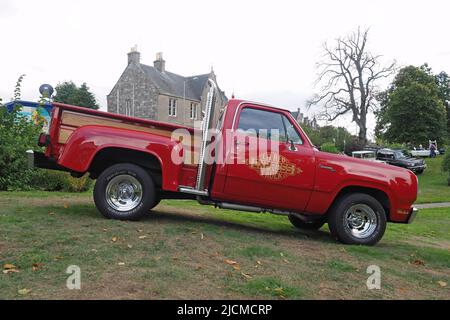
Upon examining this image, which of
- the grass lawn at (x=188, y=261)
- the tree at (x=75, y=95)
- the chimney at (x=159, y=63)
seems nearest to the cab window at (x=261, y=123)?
the grass lawn at (x=188, y=261)

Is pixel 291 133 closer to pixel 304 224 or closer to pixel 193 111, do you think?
pixel 304 224

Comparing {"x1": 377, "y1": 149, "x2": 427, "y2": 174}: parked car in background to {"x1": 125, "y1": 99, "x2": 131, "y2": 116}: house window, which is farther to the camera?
{"x1": 125, "y1": 99, "x2": 131, "y2": 116}: house window

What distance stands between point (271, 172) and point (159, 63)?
46467 mm

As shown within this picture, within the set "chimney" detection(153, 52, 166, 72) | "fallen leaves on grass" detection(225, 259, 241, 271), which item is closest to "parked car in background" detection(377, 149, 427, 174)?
"fallen leaves on grass" detection(225, 259, 241, 271)

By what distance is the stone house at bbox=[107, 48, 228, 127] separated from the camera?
46.3 meters

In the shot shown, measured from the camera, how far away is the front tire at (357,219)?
6.36 m

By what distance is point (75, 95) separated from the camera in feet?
173

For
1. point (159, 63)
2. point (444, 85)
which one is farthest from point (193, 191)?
point (444, 85)

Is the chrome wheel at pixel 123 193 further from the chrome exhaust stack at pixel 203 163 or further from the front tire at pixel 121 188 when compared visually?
the chrome exhaust stack at pixel 203 163

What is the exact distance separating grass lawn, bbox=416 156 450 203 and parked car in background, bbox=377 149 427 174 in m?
0.70

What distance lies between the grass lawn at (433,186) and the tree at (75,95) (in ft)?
126

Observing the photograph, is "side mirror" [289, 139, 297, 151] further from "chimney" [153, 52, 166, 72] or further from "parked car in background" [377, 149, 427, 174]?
"chimney" [153, 52, 166, 72]

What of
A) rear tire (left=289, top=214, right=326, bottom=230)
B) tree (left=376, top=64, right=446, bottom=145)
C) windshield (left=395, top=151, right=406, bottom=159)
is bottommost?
rear tire (left=289, top=214, right=326, bottom=230)
